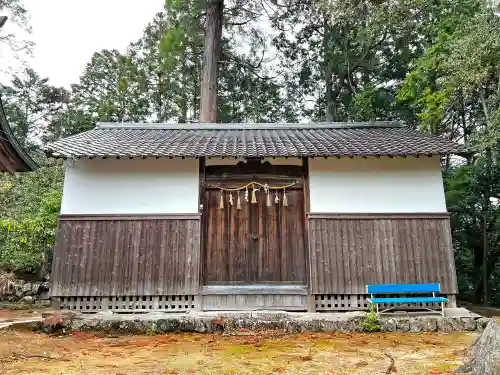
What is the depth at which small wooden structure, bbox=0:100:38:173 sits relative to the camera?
6137 millimetres

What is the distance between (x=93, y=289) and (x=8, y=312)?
8.94 feet

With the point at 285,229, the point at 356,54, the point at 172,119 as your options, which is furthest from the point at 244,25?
the point at 285,229

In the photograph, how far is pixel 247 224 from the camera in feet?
26.5

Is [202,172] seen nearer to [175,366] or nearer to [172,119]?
[175,366]

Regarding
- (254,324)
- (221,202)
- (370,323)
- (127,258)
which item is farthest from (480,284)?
(127,258)

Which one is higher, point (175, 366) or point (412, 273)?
point (412, 273)

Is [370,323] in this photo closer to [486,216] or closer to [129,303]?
[129,303]

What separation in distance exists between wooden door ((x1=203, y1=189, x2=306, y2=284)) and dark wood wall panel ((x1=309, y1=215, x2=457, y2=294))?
59cm

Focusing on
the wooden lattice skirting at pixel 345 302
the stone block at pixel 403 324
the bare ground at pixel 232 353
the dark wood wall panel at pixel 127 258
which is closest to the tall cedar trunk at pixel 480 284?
the wooden lattice skirting at pixel 345 302

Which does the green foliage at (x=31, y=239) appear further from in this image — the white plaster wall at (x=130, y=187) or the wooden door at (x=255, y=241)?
the wooden door at (x=255, y=241)

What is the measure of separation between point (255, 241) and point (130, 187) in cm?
305

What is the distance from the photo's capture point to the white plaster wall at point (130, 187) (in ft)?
25.1

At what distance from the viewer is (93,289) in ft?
24.1

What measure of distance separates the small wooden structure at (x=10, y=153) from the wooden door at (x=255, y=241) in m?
3.68
